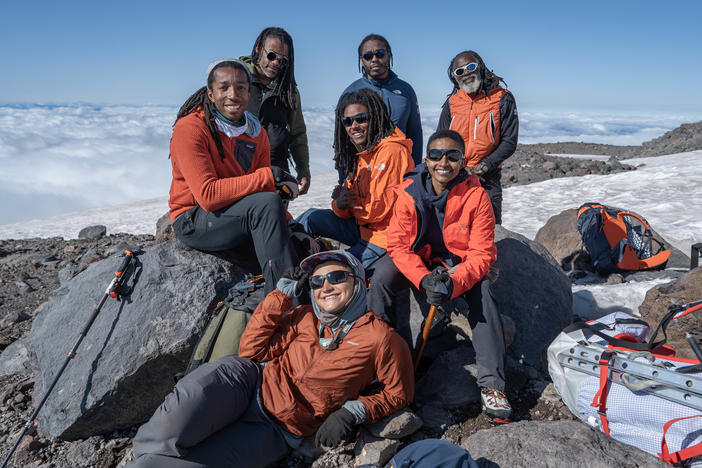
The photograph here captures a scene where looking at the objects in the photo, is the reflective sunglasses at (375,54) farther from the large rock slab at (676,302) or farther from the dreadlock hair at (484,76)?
the large rock slab at (676,302)

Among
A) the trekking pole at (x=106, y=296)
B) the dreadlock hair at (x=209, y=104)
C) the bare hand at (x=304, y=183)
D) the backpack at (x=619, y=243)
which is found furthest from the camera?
the backpack at (x=619, y=243)

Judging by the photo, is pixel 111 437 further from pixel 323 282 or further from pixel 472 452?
pixel 472 452

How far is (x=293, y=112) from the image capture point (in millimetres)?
6035

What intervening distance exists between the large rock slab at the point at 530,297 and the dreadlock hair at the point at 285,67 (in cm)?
290

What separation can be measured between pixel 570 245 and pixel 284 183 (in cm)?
611

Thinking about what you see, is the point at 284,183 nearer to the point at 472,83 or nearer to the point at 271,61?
the point at 271,61

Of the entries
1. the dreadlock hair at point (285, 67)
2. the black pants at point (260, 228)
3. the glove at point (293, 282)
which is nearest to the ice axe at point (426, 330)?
the glove at point (293, 282)

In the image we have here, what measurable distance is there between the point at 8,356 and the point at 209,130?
3766mm

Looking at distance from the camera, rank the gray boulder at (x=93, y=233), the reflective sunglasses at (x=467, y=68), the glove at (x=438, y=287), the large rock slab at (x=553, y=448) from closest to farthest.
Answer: the large rock slab at (x=553, y=448) < the glove at (x=438, y=287) < the reflective sunglasses at (x=467, y=68) < the gray boulder at (x=93, y=233)

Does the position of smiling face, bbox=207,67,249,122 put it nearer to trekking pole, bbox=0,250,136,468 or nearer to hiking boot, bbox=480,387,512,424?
trekking pole, bbox=0,250,136,468

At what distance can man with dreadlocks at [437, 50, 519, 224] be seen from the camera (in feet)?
20.4

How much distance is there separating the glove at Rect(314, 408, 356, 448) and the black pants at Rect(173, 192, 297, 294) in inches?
51.1

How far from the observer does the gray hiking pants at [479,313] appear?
4.03 meters

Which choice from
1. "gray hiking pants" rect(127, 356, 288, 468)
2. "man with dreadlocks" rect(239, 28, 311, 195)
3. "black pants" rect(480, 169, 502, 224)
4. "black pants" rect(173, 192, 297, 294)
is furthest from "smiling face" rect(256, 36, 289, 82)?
"gray hiking pants" rect(127, 356, 288, 468)
